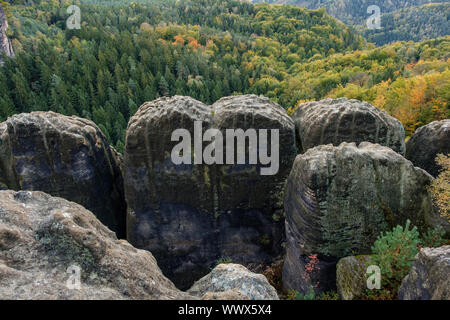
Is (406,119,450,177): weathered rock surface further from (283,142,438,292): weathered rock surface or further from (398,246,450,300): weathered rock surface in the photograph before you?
(398,246,450,300): weathered rock surface

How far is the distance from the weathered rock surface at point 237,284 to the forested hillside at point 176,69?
28.6 metres

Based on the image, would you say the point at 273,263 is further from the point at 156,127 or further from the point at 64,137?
the point at 64,137

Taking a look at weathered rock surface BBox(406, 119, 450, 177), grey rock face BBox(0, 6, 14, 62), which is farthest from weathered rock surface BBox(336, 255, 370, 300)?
grey rock face BBox(0, 6, 14, 62)

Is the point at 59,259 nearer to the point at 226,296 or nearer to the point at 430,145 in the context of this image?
the point at 226,296

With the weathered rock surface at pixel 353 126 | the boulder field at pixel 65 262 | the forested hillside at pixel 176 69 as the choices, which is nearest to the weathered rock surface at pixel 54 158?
the boulder field at pixel 65 262

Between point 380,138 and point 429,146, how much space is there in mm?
2878

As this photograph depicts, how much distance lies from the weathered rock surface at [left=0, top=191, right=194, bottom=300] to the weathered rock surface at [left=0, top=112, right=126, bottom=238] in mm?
7800

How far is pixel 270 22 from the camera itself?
14562cm

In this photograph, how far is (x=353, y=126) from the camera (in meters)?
14.4

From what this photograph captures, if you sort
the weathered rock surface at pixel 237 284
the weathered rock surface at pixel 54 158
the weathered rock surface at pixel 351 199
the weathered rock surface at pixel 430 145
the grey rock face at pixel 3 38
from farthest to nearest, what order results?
1. the grey rock face at pixel 3 38
2. the weathered rock surface at pixel 430 145
3. the weathered rock surface at pixel 54 158
4. the weathered rock surface at pixel 351 199
5. the weathered rock surface at pixel 237 284

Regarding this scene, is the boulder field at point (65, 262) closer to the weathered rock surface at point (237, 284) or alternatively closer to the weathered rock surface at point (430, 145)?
the weathered rock surface at point (237, 284)

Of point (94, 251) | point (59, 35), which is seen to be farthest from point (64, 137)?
point (59, 35)

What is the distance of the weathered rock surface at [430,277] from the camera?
6816 mm

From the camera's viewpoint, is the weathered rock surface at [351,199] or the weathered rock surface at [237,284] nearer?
the weathered rock surface at [237,284]
